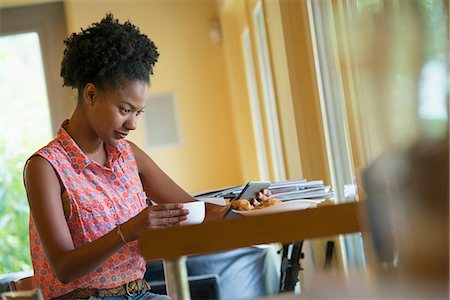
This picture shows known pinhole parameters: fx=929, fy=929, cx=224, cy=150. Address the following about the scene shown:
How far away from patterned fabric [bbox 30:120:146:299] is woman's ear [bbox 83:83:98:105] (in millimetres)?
108

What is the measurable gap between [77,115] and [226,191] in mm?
541

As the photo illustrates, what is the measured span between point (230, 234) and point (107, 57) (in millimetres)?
1128

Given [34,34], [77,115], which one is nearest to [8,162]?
[34,34]

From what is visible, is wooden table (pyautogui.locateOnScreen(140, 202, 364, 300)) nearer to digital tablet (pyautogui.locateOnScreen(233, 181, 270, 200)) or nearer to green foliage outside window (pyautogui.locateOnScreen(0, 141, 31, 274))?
digital tablet (pyautogui.locateOnScreen(233, 181, 270, 200))

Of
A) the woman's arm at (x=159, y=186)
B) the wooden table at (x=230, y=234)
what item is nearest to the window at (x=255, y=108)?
the woman's arm at (x=159, y=186)

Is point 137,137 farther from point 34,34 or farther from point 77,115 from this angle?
point 77,115

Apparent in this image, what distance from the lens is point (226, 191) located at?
2863 millimetres

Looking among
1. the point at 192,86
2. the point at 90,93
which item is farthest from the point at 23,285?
the point at 192,86

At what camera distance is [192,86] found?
775 cm

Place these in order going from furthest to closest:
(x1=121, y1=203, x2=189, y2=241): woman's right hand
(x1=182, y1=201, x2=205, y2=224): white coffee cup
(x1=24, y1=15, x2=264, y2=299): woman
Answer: (x1=24, y1=15, x2=264, y2=299): woman < (x1=182, y1=201, x2=205, y2=224): white coffee cup < (x1=121, y1=203, x2=189, y2=241): woman's right hand

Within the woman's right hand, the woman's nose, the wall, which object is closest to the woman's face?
the woman's nose

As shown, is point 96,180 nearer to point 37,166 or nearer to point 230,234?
point 37,166

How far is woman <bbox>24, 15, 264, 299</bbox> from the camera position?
2338mm

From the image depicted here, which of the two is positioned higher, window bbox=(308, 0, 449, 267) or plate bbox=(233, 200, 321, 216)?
window bbox=(308, 0, 449, 267)
